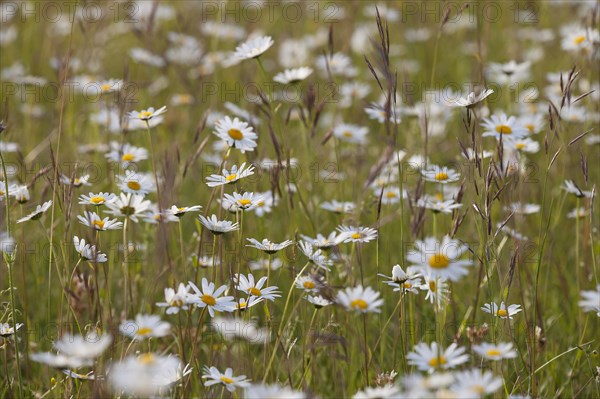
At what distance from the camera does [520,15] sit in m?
6.18

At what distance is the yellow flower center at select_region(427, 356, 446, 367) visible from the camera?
148cm

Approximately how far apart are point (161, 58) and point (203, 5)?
2.08 metres

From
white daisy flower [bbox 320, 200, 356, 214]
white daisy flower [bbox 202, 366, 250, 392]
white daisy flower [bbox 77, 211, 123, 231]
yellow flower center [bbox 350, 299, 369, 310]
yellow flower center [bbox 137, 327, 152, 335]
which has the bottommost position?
white daisy flower [bbox 202, 366, 250, 392]

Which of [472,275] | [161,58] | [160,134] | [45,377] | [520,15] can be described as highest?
[520,15]

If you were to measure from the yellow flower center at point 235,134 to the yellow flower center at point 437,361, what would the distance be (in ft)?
3.94

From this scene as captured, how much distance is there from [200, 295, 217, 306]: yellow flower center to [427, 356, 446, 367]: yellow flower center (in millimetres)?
593

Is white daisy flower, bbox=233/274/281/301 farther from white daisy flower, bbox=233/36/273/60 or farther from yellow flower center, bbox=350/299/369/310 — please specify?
white daisy flower, bbox=233/36/273/60

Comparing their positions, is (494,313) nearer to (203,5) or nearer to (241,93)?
(241,93)

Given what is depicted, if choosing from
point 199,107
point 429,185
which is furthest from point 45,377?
point 199,107

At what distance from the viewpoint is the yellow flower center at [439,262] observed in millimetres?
1683

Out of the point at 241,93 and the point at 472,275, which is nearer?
the point at 472,275

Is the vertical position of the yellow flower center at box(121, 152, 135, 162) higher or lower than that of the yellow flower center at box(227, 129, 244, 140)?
lower

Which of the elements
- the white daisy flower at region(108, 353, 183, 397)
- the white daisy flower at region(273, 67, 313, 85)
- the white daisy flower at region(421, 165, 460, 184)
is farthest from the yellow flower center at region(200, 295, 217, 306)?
the white daisy flower at region(273, 67, 313, 85)

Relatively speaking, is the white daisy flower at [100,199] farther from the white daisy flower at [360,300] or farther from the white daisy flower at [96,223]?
the white daisy flower at [360,300]
